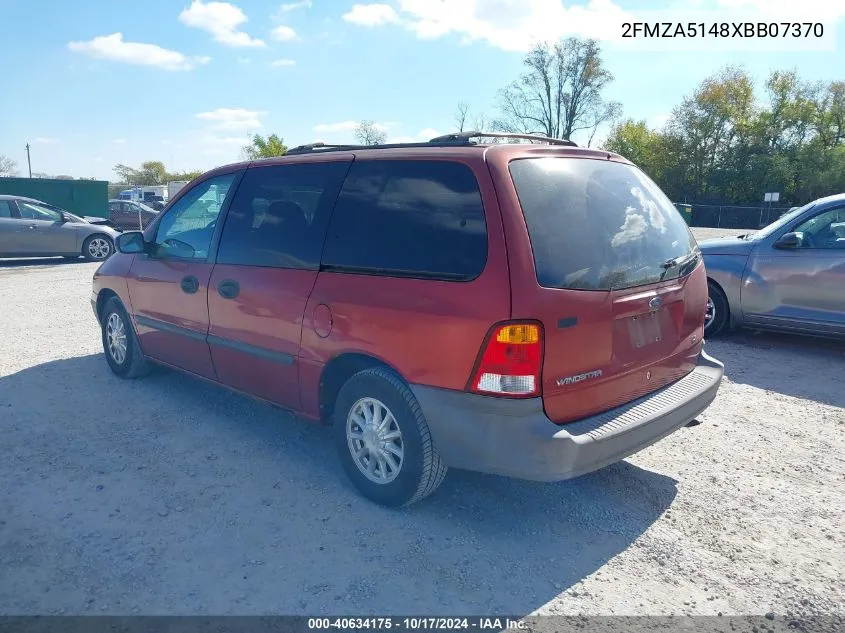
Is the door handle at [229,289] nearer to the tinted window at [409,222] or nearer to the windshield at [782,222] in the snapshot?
the tinted window at [409,222]

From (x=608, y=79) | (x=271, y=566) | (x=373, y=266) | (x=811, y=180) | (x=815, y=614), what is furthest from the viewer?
(x=608, y=79)

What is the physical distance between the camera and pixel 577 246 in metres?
2.99

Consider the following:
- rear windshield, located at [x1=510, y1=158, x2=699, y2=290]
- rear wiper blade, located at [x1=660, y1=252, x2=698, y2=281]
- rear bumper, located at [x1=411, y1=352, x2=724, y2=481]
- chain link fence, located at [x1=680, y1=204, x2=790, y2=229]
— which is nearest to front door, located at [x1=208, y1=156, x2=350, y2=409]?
rear bumper, located at [x1=411, y1=352, x2=724, y2=481]

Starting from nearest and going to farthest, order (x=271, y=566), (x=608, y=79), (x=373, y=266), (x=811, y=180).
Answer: (x=271, y=566), (x=373, y=266), (x=811, y=180), (x=608, y=79)

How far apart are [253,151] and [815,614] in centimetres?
Answer: 6775

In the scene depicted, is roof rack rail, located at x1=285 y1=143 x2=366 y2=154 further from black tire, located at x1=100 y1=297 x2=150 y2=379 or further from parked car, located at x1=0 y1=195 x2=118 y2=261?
parked car, located at x1=0 y1=195 x2=118 y2=261

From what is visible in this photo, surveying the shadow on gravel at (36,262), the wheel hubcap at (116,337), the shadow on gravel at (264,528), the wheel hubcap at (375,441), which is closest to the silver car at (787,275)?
the shadow on gravel at (264,528)

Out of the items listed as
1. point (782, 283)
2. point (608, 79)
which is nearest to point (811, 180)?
point (608, 79)

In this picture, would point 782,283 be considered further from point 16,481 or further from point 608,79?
point 608,79

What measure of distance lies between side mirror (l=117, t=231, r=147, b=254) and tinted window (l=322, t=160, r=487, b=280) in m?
2.25

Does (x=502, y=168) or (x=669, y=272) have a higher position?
(x=502, y=168)

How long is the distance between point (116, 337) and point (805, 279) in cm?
682

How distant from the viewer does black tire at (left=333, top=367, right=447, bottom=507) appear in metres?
3.12

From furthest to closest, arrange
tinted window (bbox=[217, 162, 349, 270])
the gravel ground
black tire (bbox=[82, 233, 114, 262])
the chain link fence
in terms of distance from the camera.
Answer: the chain link fence
black tire (bbox=[82, 233, 114, 262])
tinted window (bbox=[217, 162, 349, 270])
the gravel ground
